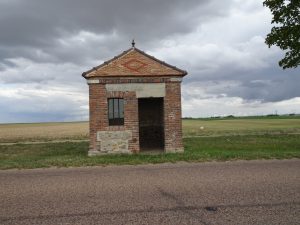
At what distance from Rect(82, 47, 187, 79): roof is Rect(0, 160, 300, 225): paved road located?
557 centimetres

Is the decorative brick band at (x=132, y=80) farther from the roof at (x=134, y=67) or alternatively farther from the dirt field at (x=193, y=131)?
the dirt field at (x=193, y=131)

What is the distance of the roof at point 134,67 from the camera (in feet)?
50.1

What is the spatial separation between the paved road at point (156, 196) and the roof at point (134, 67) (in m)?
5.57

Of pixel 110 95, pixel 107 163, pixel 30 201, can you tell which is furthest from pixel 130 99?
pixel 30 201

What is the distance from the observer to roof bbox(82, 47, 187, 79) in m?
15.3

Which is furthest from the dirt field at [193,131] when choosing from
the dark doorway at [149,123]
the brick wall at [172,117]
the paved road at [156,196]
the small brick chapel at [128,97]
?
the paved road at [156,196]

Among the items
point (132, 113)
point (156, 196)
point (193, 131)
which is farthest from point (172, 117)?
point (193, 131)

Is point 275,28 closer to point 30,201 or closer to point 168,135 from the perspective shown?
point 168,135

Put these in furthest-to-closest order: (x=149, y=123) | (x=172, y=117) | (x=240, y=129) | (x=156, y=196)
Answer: (x=240, y=129)
(x=149, y=123)
(x=172, y=117)
(x=156, y=196)

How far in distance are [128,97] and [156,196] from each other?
28.4 feet

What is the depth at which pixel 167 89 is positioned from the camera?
50.7 feet

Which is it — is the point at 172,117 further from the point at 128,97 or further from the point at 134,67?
the point at 134,67

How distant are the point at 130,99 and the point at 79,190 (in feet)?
25.8

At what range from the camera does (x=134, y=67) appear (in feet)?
50.9
